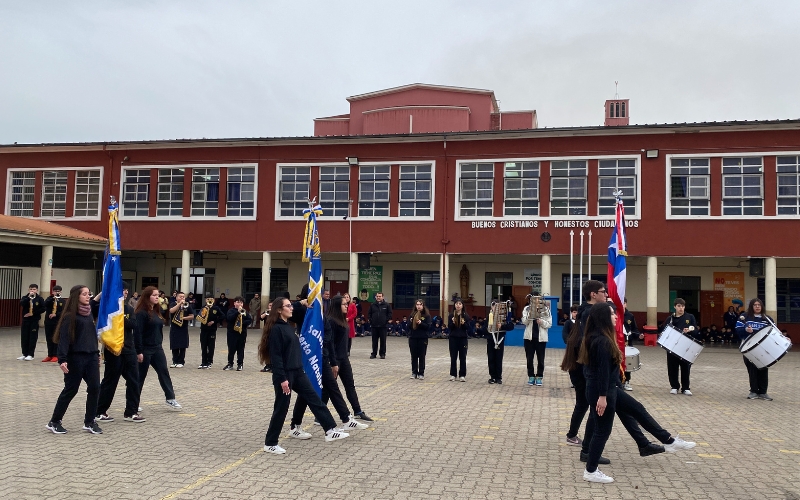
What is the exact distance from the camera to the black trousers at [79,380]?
802 centimetres

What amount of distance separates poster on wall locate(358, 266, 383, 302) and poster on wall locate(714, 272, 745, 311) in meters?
13.6

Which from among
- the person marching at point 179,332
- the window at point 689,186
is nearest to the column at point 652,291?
the window at point 689,186

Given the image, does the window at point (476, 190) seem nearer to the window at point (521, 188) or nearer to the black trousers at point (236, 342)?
the window at point (521, 188)

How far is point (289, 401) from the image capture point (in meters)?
7.47

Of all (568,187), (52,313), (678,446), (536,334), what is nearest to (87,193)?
(52,313)

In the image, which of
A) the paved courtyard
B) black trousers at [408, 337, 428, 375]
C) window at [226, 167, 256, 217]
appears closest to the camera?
the paved courtyard

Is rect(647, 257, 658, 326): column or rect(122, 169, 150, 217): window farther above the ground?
rect(122, 169, 150, 217): window

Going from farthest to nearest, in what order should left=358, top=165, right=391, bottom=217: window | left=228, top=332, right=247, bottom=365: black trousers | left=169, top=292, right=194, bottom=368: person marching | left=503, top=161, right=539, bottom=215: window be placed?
left=358, top=165, right=391, bottom=217: window, left=503, top=161, right=539, bottom=215: window, left=228, top=332, right=247, bottom=365: black trousers, left=169, top=292, right=194, bottom=368: person marching

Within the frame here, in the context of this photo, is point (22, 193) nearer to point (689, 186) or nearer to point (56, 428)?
point (56, 428)

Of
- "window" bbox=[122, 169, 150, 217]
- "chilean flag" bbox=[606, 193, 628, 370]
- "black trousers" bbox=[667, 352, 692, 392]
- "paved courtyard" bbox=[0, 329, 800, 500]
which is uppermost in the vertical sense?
"window" bbox=[122, 169, 150, 217]

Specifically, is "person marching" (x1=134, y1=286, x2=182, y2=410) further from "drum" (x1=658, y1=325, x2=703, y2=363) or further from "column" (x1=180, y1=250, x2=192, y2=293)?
"column" (x1=180, y1=250, x2=192, y2=293)

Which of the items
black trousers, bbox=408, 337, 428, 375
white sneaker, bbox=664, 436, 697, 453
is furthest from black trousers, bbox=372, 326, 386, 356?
white sneaker, bbox=664, 436, 697, 453

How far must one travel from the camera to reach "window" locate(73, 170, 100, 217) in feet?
96.9

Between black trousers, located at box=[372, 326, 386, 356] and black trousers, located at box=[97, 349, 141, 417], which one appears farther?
black trousers, located at box=[372, 326, 386, 356]
